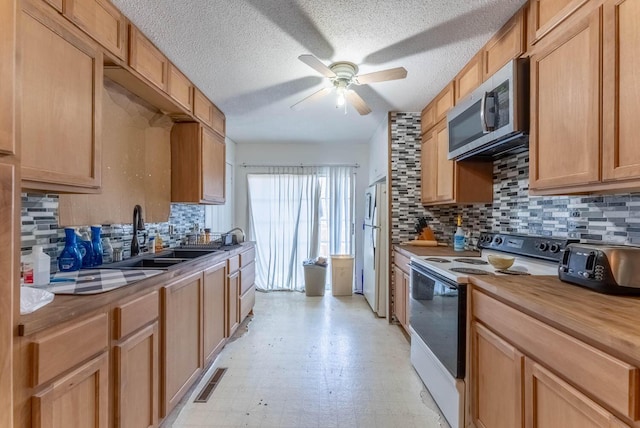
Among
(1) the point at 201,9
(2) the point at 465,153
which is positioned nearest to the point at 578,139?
(2) the point at 465,153

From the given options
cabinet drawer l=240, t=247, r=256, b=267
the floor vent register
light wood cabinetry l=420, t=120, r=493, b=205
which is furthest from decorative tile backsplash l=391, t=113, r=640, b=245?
the floor vent register

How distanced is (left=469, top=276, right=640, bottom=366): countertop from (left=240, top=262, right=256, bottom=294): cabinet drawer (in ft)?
7.78

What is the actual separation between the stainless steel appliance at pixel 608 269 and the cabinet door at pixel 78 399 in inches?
75.9

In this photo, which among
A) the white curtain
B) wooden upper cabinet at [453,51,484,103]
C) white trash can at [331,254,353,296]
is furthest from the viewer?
the white curtain

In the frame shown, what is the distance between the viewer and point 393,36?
1.94 metres

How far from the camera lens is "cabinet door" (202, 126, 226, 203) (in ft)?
9.76

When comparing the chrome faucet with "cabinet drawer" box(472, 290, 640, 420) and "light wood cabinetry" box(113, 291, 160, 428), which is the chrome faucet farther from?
"cabinet drawer" box(472, 290, 640, 420)

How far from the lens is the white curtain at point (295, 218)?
15.7 feet

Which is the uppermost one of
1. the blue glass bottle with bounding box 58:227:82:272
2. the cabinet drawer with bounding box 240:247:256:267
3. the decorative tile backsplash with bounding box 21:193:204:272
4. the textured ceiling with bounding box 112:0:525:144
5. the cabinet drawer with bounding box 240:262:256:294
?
the textured ceiling with bounding box 112:0:525:144

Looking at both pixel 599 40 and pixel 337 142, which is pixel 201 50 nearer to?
pixel 599 40

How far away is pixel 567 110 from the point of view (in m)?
1.39

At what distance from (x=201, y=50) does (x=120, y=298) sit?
1.65 m

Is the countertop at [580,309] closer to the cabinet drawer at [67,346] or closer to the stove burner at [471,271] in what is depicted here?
the stove burner at [471,271]

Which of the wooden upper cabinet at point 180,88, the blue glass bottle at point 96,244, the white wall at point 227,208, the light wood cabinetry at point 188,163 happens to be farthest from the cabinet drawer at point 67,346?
the white wall at point 227,208
